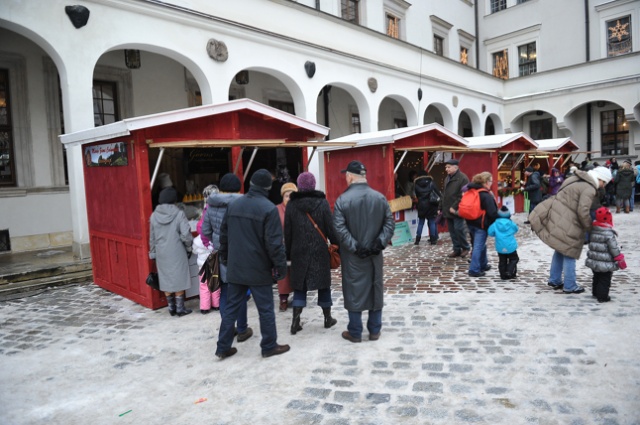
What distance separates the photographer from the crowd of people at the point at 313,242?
445cm

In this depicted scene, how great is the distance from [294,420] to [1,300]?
582cm

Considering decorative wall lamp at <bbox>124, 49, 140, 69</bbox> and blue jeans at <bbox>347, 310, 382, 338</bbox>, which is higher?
decorative wall lamp at <bbox>124, 49, 140, 69</bbox>

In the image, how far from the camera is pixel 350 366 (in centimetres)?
429

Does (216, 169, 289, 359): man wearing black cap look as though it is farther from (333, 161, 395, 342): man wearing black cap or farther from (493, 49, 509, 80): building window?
(493, 49, 509, 80): building window

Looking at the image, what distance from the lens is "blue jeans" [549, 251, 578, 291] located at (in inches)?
244

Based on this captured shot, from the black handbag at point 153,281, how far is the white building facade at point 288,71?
3109 mm

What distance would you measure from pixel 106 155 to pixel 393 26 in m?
16.5

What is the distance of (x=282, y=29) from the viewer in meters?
12.9

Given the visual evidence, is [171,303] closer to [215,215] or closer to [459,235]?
[215,215]

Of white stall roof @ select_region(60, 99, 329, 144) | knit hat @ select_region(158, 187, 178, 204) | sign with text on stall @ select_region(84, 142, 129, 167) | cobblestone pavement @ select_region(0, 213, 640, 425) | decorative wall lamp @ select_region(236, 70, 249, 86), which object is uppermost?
decorative wall lamp @ select_region(236, 70, 249, 86)

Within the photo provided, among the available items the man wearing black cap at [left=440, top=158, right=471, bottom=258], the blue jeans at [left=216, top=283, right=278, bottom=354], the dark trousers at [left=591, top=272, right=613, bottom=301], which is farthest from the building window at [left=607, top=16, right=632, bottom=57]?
the blue jeans at [left=216, top=283, right=278, bottom=354]

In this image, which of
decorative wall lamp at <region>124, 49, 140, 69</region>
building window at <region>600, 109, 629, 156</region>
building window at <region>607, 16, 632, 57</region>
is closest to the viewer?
decorative wall lamp at <region>124, 49, 140, 69</region>

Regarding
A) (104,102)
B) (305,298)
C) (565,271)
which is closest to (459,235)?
(565,271)

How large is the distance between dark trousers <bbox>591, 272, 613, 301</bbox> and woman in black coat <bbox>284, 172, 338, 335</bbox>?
11.1ft
